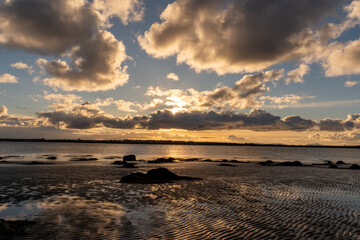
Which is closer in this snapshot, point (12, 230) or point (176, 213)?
point (12, 230)

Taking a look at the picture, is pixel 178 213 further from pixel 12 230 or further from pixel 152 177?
pixel 152 177

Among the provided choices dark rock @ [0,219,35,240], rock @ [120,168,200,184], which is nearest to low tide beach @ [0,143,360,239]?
dark rock @ [0,219,35,240]

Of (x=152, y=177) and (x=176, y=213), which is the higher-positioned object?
(x=176, y=213)

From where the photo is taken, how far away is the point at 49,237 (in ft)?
33.6

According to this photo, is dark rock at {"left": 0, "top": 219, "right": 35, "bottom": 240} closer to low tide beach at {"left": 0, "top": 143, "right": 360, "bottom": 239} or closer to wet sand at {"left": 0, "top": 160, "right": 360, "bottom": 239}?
low tide beach at {"left": 0, "top": 143, "right": 360, "bottom": 239}

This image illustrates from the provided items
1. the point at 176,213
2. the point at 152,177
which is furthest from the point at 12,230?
the point at 152,177

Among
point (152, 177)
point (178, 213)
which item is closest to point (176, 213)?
point (178, 213)

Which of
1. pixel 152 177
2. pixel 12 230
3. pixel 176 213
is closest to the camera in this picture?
pixel 12 230

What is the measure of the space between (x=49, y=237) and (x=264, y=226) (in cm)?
1001

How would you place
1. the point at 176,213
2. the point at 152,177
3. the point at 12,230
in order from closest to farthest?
the point at 12,230 → the point at 176,213 → the point at 152,177

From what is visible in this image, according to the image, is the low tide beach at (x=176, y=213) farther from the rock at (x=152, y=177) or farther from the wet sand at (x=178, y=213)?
the rock at (x=152, y=177)

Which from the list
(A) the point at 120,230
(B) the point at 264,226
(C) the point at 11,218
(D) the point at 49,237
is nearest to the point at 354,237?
(B) the point at 264,226

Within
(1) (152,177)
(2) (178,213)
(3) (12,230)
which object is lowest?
(1) (152,177)

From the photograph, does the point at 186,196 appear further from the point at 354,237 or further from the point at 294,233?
the point at 354,237
